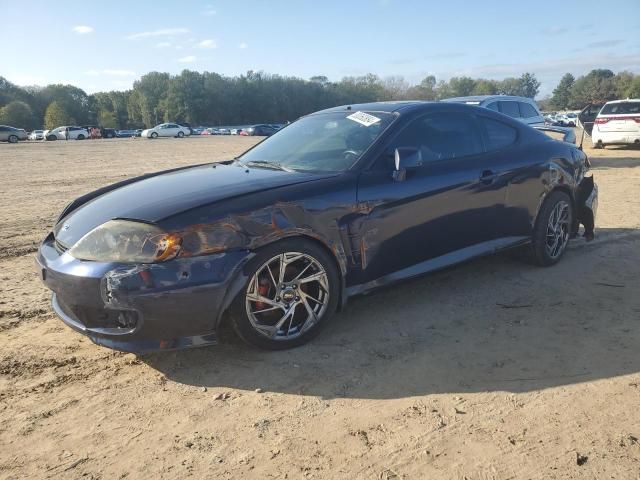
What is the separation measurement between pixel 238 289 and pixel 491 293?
7.55 ft

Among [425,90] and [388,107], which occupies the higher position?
[425,90]

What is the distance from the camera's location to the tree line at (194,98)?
314 feet

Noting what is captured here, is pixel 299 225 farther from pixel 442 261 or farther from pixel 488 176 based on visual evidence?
pixel 488 176

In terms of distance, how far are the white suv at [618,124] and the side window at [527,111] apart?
20.7 ft

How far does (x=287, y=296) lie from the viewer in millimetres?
3264

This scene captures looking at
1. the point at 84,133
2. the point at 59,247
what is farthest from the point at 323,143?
the point at 84,133

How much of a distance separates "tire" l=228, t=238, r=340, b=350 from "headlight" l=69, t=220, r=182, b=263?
0.47 metres

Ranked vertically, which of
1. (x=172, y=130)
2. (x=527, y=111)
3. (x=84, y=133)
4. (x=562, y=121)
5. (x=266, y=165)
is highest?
(x=172, y=130)

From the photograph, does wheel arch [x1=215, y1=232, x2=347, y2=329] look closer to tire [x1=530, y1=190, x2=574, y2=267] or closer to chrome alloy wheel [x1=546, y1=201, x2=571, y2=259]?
tire [x1=530, y1=190, x2=574, y2=267]

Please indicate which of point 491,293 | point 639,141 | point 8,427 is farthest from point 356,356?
point 639,141

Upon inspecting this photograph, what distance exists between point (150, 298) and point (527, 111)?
10775 millimetres

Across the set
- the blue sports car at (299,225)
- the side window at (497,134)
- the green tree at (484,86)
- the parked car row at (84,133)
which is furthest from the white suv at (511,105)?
the green tree at (484,86)

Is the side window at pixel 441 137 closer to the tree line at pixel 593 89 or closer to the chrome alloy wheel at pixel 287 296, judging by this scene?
the chrome alloy wheel at pixel 287 296

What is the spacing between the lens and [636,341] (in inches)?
135
